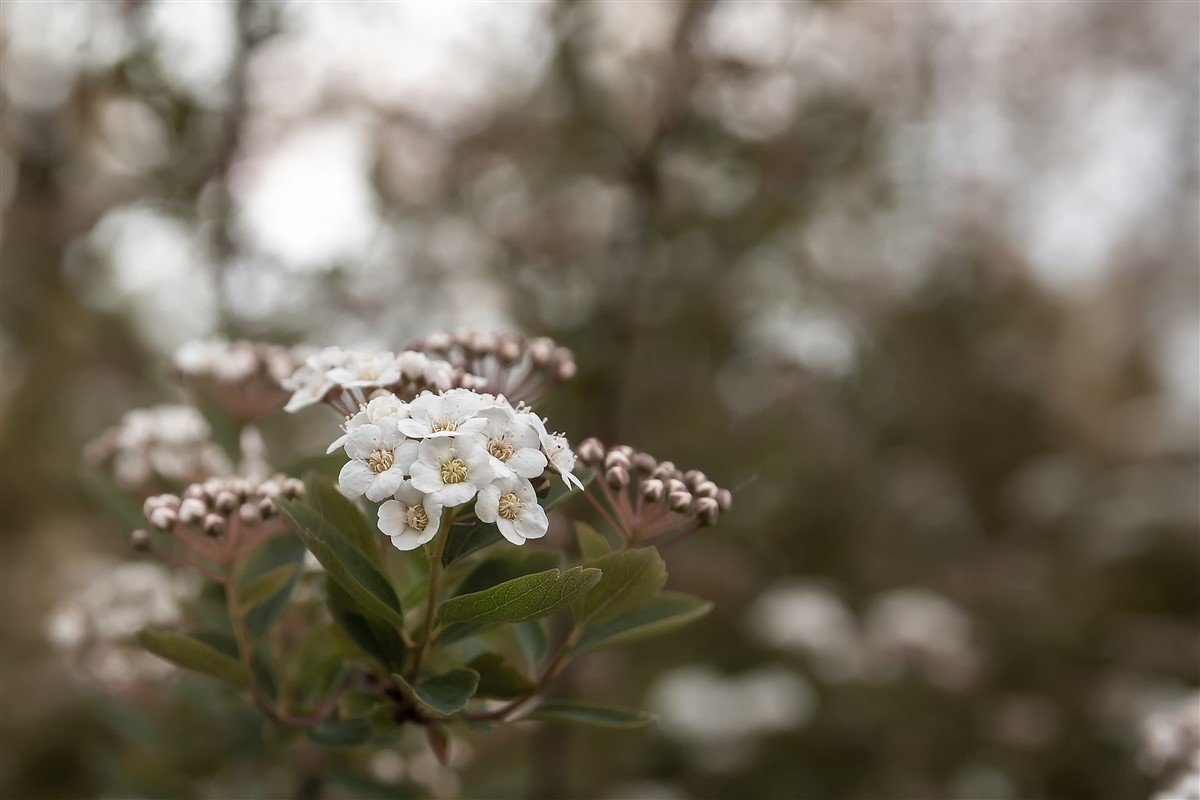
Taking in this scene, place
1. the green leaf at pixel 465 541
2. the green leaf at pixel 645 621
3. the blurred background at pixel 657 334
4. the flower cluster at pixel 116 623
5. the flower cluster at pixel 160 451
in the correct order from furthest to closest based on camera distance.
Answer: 1. the blurred background at pixel 657 334
2. the flower cluster at pixel 116 623
3. the flower cluster at pixel 160 451
4. the green leaf at pixel 645 621
5. the green leaf at pixel 465 541

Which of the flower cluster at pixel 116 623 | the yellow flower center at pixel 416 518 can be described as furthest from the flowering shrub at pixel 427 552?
the flower cluster at pixel 116 623

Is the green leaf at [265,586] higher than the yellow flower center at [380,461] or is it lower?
lower

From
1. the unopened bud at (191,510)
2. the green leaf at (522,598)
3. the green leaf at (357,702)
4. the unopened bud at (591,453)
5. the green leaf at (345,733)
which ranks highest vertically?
the unopened bud at (591,453)

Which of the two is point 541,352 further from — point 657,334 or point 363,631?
point 657,334

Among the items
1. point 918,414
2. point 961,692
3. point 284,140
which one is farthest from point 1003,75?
point 284,140

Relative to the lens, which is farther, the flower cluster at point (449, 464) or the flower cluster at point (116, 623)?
the flower cluster at point (116, 623)

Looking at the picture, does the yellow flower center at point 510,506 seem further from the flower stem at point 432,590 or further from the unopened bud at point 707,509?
the unopened bud at point 707,509
